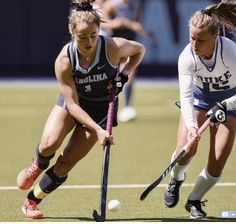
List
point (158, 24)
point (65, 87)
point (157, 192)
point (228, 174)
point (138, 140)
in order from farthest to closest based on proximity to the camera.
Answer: point (158, 24) → point (138, 140) → point (228, 174) → point (157, 192) → point (65, 87)

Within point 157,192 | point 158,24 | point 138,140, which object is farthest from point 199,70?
point 158,24

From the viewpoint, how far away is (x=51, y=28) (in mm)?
16406

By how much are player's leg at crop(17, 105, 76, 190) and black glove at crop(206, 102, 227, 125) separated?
3.21 feet

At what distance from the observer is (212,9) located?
633 centimetres

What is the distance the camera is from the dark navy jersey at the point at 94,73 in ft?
20.4

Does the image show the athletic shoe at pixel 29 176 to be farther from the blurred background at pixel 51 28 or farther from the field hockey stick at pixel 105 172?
the blurred background at pixel 51 28

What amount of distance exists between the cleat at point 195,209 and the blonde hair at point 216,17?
1.23 metres

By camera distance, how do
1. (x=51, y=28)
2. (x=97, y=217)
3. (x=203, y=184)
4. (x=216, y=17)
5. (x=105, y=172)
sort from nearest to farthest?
(x=97, y=217) < (x=105, y=172) < (x=216, y=17) < (x=203, y=184) < (x=51, y=28)

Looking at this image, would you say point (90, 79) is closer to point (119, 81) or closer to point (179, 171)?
point (119, 81)

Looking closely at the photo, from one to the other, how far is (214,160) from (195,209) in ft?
1.21

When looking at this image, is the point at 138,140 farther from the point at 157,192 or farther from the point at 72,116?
the point at 72,116

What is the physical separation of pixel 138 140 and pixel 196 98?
12.1 ft

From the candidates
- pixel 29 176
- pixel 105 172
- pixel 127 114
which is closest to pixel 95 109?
pixel 105 172

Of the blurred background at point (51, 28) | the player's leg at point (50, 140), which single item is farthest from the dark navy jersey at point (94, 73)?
the blurred background at point (51, 28)
